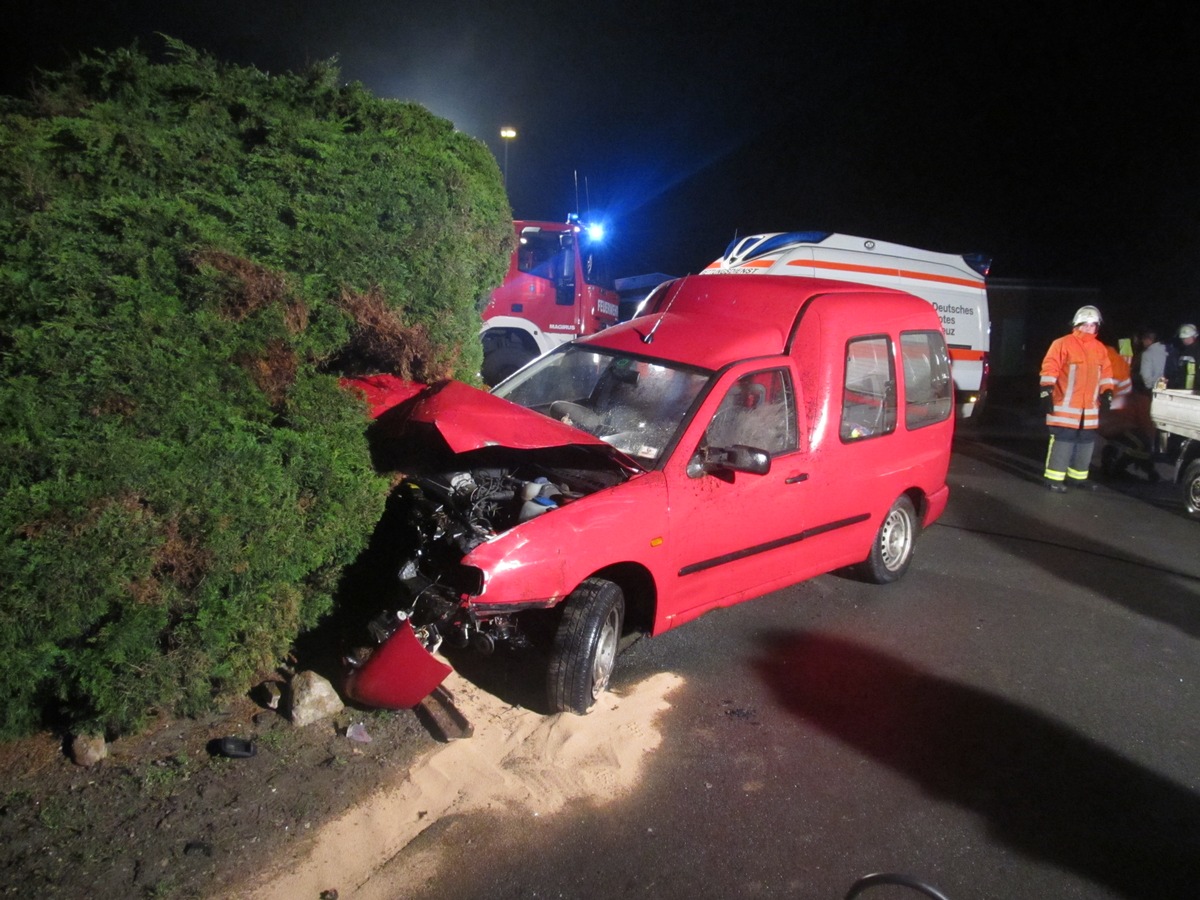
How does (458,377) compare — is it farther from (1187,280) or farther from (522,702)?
(1187,280)

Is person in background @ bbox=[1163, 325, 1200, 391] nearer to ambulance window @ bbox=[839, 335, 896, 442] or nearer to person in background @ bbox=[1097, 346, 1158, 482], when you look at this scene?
person in background @ bbox=[1097, 346, 1158, 482]

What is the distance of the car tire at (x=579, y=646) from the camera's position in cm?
371

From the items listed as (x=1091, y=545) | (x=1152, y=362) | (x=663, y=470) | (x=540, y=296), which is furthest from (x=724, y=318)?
(x=1152, y=362)

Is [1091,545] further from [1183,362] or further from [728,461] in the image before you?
[1183,362]

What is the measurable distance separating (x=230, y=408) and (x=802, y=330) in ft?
10.6

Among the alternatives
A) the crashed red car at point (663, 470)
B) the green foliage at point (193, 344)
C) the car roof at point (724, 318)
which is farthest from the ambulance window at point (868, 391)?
the green foliage at point (193, 344)

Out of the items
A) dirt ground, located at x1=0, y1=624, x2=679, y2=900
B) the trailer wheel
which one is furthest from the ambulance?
dirt ground, located at x1=0, y1=624, x2=679, y2=900

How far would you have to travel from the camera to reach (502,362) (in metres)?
11.4

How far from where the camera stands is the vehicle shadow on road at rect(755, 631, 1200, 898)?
3.14 metres

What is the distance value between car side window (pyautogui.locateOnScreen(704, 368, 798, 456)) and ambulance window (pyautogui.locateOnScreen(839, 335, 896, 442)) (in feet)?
1.47

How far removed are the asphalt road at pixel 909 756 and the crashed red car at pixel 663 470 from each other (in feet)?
1.58

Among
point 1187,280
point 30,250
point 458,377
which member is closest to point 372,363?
point 458,377

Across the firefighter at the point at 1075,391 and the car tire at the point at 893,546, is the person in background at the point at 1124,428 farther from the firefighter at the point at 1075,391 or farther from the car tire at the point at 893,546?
the car tire at the point at 893,546

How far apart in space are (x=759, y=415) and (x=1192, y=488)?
607 centimetres
